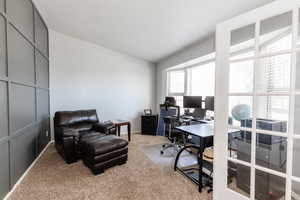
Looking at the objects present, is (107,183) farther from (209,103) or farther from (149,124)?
(149,124)

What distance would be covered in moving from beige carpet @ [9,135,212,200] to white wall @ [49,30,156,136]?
5.91 feet

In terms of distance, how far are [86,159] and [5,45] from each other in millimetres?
1898

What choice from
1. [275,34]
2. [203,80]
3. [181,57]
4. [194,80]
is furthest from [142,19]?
[194,80]

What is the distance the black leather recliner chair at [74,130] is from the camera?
2.54m

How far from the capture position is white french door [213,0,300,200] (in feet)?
3.57

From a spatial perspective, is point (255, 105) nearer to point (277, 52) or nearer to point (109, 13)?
point (277, 52)

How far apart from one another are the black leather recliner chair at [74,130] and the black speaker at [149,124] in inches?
54.8

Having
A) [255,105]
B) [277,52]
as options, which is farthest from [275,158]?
[277,52]

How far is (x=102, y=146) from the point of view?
2.23 metres

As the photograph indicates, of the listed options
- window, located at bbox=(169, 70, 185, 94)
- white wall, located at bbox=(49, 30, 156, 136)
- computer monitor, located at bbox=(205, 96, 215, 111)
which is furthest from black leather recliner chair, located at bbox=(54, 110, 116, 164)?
window, located at bbox=(169, 70, 185, 94)

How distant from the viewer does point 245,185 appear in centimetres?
131

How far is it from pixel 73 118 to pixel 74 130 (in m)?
0.39

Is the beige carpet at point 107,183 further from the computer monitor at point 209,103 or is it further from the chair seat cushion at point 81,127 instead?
the computer monitor at point 209,103

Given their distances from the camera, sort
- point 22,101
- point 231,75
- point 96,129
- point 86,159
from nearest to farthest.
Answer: point 231,75, point 22,101, point 86,159, point 96,129
